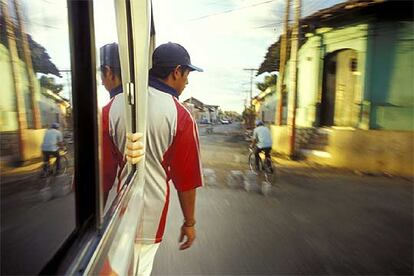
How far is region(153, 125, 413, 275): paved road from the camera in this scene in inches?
82.5

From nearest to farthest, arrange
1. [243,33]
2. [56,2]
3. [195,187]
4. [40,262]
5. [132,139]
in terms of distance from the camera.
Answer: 1. [40,262]
2. [56,2]
3. [132,139]
4. [243,33]
5. [195,187]

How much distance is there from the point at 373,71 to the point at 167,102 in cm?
108

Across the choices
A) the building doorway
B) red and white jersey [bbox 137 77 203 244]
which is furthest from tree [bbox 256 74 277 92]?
red and white jersey [bbox 137 77 203 244]

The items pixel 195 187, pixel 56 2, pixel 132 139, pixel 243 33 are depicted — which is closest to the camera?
pixel 56 2

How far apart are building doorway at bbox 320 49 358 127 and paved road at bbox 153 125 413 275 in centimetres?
28

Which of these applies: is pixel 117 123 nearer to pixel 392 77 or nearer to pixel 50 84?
pixel 50 84

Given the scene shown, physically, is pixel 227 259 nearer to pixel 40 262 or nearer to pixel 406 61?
pixel 406 61

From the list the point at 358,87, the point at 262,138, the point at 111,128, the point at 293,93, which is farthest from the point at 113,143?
the point at 358,87

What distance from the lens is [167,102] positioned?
2.01 m

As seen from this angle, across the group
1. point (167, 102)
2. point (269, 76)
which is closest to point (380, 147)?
point (269, 76)

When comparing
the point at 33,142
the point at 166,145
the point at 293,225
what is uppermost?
the point at 33,142

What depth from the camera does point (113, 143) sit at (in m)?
1.28

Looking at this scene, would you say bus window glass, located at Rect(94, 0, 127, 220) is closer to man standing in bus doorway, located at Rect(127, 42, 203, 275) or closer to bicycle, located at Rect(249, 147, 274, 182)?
man standing in bus doorway, located at Rect(127, 42, 203, 275)

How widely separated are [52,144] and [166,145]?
1369mm
